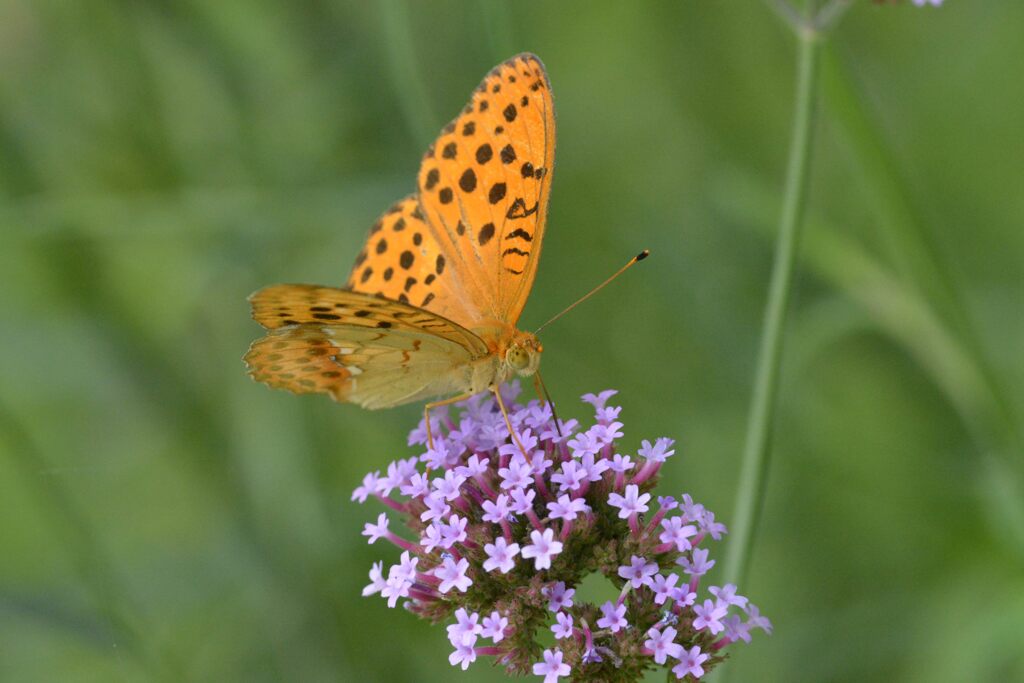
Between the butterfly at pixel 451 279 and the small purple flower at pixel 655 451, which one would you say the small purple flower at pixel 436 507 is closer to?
the butterfly at pixel 451 279

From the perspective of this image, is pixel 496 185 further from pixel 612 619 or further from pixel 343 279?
pixel 343 279

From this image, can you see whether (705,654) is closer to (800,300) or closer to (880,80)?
(800,300)

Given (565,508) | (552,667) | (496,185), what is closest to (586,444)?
(565,508)

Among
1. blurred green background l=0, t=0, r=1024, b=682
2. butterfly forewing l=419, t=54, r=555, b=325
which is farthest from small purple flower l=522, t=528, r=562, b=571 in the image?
blurred green background l=0, t=0, r=1024, b=682

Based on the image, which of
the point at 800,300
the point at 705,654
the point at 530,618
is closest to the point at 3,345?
the point at 530,618

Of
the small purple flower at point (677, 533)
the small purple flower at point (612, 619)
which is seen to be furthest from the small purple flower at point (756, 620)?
the small purple flower at point (612, 619)

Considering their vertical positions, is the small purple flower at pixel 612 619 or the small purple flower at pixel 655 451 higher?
the small purple flower at pixel 655 451

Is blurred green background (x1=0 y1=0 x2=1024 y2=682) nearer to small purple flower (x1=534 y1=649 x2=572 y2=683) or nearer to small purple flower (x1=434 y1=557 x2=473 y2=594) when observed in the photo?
small purple flower (x1=434 y1=557 x2=473 y2=594)
